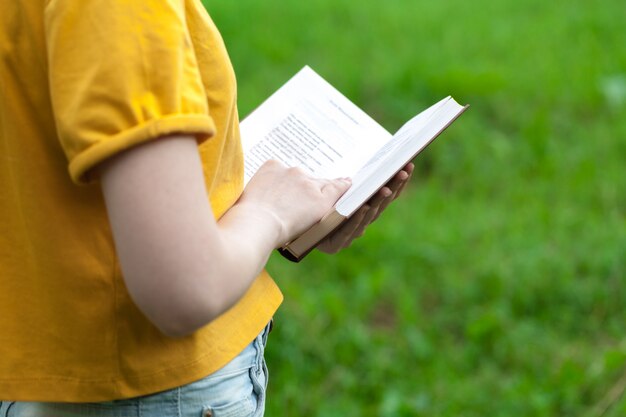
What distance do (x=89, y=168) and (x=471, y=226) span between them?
2986mm

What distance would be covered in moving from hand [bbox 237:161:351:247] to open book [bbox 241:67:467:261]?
0.09m

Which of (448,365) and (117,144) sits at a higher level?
(117,144)

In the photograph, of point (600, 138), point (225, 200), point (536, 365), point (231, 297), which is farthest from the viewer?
point (600, 138)

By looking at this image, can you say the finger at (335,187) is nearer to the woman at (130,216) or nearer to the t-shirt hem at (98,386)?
the woman at (130,216)

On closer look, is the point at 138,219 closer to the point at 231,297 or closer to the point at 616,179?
the point at 231,297

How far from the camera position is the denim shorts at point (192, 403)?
124cm

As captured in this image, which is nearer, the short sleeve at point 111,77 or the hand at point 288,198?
the short sleeve at point 111,77

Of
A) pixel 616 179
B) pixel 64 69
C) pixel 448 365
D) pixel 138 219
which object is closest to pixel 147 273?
pixel 138 219

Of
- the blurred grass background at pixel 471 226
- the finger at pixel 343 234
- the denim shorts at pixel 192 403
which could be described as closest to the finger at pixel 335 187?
the finger at pixel 343 234

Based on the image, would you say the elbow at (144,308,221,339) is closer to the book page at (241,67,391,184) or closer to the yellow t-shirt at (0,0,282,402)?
the yellow t-shirt at (0,0,282,402)

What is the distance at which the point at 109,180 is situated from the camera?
983mm

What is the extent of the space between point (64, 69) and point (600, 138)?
3756 millimetres

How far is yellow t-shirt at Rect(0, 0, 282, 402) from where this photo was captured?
0.97 m

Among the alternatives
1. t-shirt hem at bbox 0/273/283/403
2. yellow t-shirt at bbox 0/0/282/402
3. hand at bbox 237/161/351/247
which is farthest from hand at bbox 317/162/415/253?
t-shirt hem at bbox 0/273/283/403
